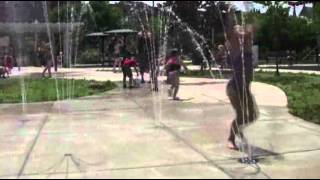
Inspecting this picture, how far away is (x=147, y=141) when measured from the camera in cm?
797

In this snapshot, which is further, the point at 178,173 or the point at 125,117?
the point at 125,117

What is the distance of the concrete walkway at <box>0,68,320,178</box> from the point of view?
255 inches

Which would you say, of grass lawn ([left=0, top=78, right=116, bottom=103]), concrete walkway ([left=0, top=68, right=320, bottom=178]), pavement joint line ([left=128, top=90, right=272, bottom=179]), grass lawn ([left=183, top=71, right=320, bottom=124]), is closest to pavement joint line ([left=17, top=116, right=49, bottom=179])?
concrete walkway ([left=0, top=68, right=320, bottom=178])

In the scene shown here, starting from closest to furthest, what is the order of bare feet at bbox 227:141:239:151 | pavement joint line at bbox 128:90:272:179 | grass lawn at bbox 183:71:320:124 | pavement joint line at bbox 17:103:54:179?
pavement joint line at bbox 128:90:272:179 → pavement joint line at bbox 17:103:54:179 → bare feet at bbox 227:141:239:151 → grass lawn at bbox 183:71:320:124

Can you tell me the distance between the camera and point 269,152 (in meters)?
7.33

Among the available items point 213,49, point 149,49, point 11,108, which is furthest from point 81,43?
point 11,108

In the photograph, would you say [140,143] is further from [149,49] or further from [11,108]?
[149,49]

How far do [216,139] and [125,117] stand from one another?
249cm

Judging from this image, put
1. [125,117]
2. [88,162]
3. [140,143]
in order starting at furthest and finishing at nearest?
[125,117]
[140,143]
[88,162]

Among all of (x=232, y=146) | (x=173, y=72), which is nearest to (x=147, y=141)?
(x=232, y=146)

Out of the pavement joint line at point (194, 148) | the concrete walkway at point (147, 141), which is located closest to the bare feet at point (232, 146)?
the concrete walkway at point (147, 141)

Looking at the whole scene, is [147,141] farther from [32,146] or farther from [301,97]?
[301,97]

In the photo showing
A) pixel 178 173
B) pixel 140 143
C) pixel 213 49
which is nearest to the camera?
pixel 178 173

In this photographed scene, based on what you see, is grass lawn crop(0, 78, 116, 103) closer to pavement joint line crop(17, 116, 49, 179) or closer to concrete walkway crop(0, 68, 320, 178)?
concrete walkway crop(0, 68, 320, 178)
